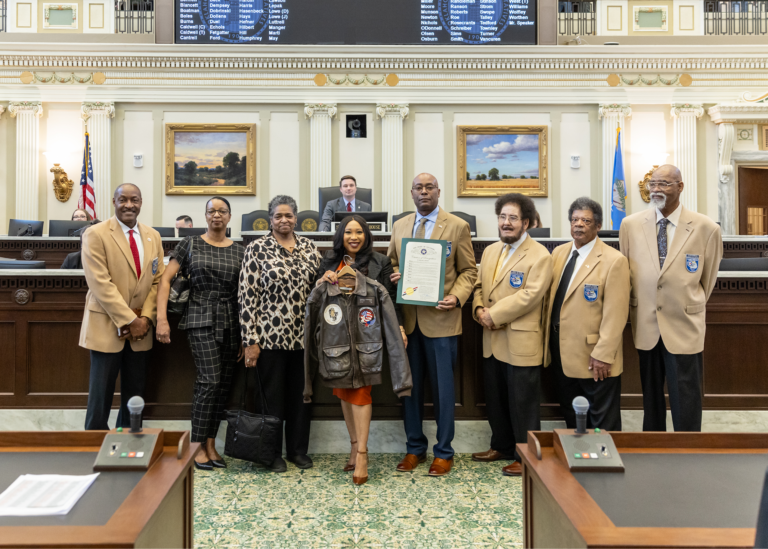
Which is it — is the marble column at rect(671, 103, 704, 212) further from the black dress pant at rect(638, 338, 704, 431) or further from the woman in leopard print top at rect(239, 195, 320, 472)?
the woman in leopard print top at rect(239, 195, 320, 472)

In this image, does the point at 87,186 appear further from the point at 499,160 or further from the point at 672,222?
the point at 672,222

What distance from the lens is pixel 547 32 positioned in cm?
876

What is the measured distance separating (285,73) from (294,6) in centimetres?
94

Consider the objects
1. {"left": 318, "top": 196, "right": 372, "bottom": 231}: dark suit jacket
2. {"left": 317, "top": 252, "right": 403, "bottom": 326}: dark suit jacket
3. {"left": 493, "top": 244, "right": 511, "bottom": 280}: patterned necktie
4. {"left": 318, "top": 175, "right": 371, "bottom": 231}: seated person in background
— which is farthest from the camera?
{"left": 318, "top": 175, "right": 371, "bottom": 231}: seated person in background

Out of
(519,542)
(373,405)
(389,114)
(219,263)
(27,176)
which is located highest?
(389,114)

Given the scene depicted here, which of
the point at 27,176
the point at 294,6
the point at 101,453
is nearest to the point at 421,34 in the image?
the point at 294,6

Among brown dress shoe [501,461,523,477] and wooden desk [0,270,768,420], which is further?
wooden desk [0,270,768,420]

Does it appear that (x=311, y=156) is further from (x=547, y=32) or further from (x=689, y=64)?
(x=689, y=64)

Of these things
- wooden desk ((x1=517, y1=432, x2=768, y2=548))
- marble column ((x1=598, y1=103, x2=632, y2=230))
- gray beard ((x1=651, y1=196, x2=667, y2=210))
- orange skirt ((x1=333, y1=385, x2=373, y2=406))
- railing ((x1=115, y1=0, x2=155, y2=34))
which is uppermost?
railing ((x1=115, y1=0, x2=155, y2=34))

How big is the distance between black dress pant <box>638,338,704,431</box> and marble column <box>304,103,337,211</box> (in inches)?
261

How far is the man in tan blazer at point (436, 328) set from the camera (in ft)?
9.98

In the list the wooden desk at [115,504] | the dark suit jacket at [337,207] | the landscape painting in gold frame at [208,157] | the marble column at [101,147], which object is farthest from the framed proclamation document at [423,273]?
the marble column at [101,147]

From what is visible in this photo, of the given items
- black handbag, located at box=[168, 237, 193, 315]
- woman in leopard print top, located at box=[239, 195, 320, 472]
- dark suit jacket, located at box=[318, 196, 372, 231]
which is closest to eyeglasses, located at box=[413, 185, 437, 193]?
woman in leopard print top, located at box=[239, 195, 320, 472]

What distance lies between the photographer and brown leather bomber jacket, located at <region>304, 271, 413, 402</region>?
2.87m
